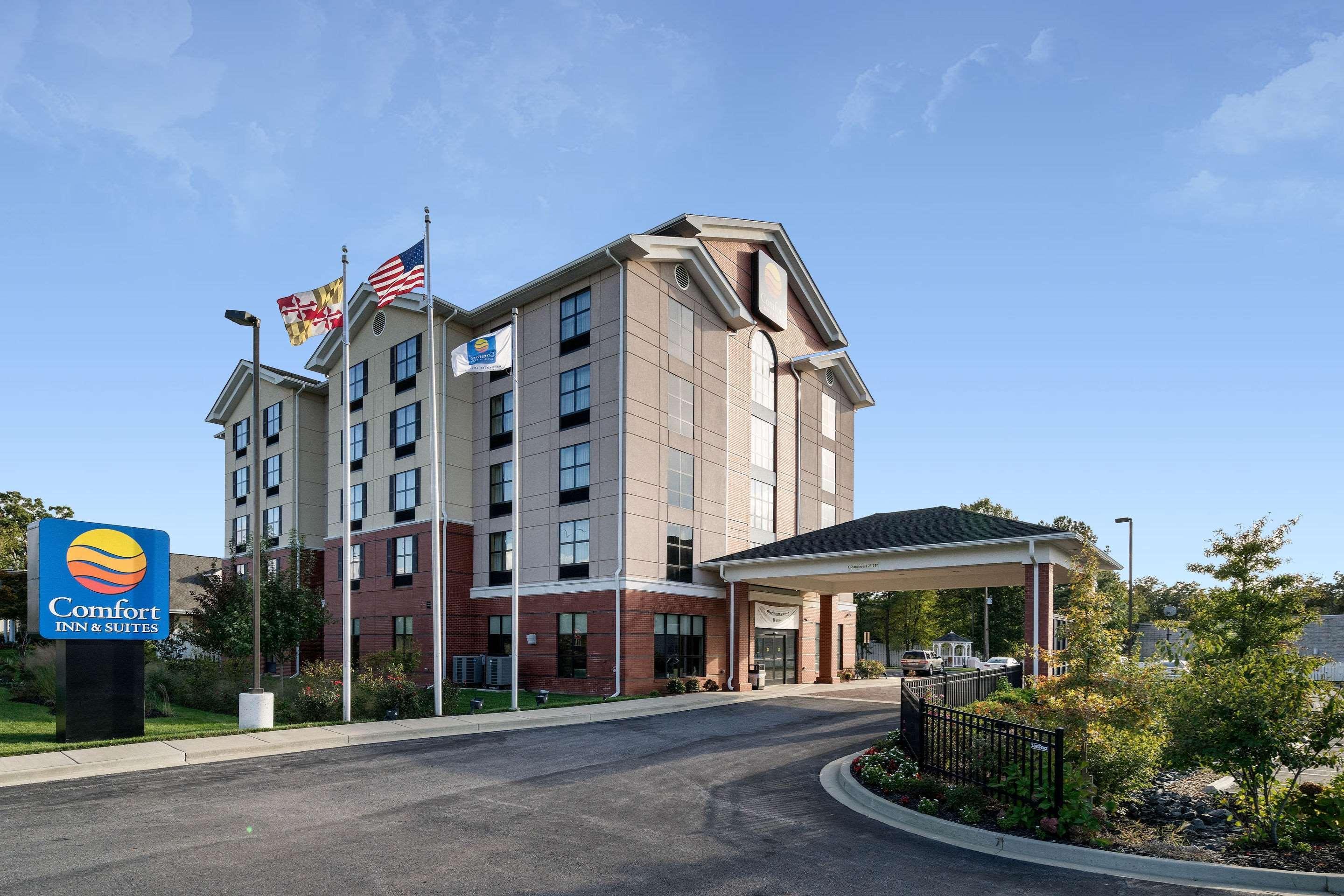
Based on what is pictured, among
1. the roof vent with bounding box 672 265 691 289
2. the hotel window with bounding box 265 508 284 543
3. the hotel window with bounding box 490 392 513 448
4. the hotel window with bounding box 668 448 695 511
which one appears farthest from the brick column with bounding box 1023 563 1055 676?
the hotel window with bounding box 265 508 284 543

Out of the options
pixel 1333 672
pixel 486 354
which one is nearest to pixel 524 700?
pixel 486 354

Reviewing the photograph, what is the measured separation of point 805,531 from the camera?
45.0 metres

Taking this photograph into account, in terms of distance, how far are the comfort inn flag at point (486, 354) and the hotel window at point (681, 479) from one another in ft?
39.3

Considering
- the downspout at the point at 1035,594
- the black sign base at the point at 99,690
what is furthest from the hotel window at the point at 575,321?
the black sign base at the point at 99,690

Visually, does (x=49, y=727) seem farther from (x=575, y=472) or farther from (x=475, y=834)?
(x=575, y=472)

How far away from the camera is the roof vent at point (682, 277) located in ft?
119

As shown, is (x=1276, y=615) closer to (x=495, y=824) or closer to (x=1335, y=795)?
(x=1335, y=795)

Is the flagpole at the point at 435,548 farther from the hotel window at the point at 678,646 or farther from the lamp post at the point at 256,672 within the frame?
the hotel window at the point at 678,646

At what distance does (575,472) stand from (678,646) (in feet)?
26.5

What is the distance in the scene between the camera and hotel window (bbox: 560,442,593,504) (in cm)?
3409

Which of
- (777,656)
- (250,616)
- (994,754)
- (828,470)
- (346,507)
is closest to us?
(994,754)

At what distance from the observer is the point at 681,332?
3622 centimetres

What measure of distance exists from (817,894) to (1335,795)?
6.35m

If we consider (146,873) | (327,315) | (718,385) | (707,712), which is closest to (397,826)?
(146,873)
